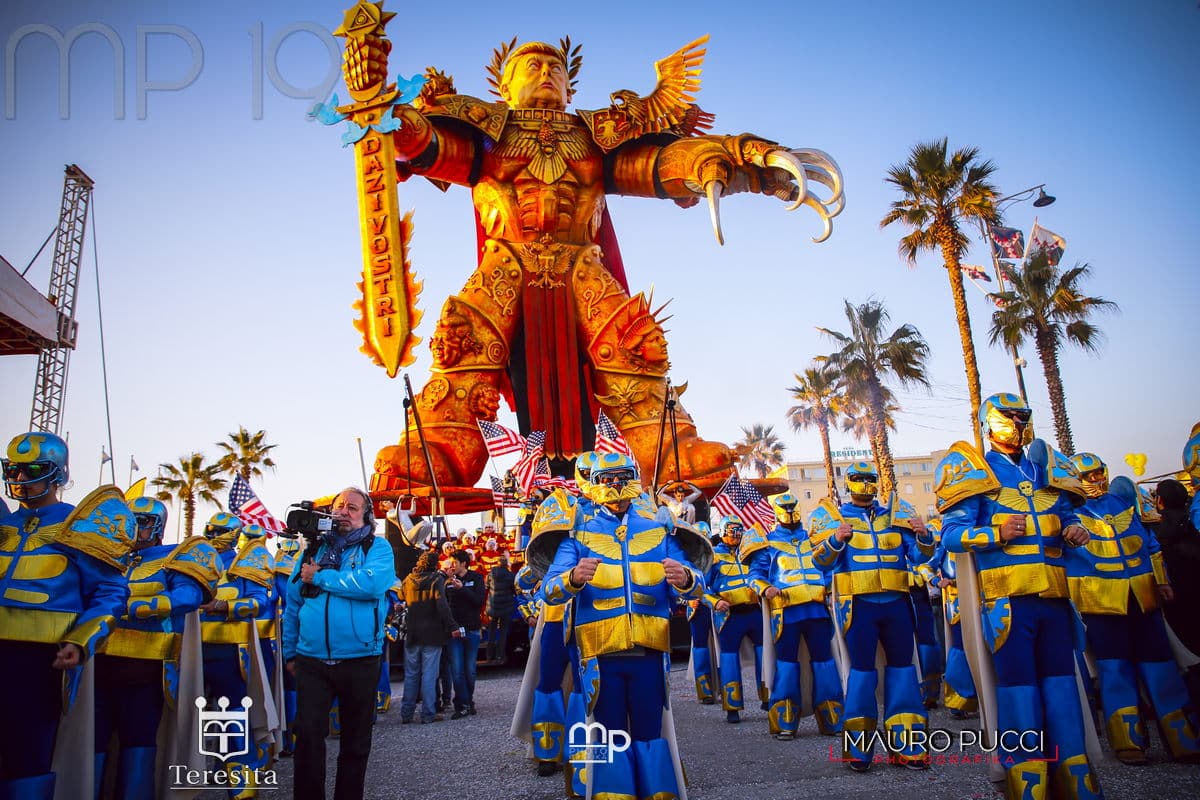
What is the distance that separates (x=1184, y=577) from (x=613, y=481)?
15.7 ft

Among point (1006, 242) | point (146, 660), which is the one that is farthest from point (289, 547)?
point (1006, 242)

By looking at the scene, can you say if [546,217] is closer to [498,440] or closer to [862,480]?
[498,440]

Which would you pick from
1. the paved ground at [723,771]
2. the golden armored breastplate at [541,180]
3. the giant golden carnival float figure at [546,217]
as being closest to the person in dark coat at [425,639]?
the paved ground at [723,771]

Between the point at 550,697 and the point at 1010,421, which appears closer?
the point at 1010,421

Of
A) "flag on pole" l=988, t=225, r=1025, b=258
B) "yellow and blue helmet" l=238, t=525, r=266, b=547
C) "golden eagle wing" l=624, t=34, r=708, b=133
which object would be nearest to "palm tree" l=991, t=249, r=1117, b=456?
"flag on pole" l=988, t=225, r=1025, b=258

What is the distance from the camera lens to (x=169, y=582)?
5.25 m

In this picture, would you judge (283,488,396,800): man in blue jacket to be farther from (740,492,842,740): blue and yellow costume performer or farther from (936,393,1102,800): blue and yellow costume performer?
(740,492,842,740): blue and yellow costume performer

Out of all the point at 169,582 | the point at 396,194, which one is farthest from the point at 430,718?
the point at 396,194

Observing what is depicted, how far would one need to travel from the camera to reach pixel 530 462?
50.1ft

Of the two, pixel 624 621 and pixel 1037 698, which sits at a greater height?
pixel 624 621

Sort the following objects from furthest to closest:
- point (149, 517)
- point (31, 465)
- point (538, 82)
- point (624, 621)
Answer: point (538, 82) < point (149, 517) < point (624, 621) < point (31, 465)

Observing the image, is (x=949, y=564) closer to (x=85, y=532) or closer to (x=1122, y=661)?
(x=1122, y=661)

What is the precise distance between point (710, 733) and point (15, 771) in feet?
18.9

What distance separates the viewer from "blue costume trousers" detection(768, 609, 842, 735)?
753 centimetres
